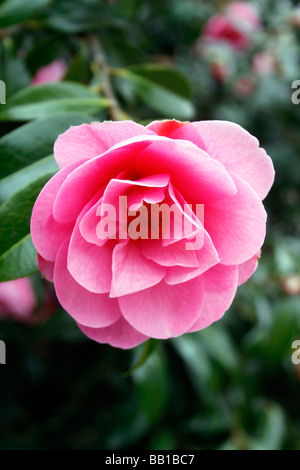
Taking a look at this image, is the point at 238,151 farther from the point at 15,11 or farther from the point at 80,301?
the point at 15,11

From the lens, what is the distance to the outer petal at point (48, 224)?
18.3 inches

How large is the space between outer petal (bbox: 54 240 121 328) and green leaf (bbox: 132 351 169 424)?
0.52 metres

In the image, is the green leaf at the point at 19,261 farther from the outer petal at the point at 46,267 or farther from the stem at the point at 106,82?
the stem at the point at 106,82

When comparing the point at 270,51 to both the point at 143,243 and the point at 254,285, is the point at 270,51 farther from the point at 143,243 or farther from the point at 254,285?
the point at 143,243

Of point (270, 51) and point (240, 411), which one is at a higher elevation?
point (270, 51)

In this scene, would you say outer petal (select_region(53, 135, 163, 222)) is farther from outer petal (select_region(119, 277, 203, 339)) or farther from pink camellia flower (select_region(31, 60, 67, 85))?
pink camellia flower (select_region(31, 60, 67, 85))

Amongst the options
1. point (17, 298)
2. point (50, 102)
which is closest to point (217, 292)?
point (50, 102)

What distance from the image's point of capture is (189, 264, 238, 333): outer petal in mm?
498

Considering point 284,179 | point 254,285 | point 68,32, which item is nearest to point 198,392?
point 254,285

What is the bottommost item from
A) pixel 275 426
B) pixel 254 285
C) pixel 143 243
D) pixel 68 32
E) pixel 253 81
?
pixel 275 426

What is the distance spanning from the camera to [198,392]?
1161 mm

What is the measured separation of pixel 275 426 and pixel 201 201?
0.84 metres

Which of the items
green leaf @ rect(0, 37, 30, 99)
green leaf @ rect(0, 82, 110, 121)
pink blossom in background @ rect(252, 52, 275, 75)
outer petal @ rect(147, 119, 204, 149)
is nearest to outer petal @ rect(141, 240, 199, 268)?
outer petal @ rect(147, 119, 204, 149)

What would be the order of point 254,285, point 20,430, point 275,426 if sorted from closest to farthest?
point 275,426 < point 254,285 < point 20,430
